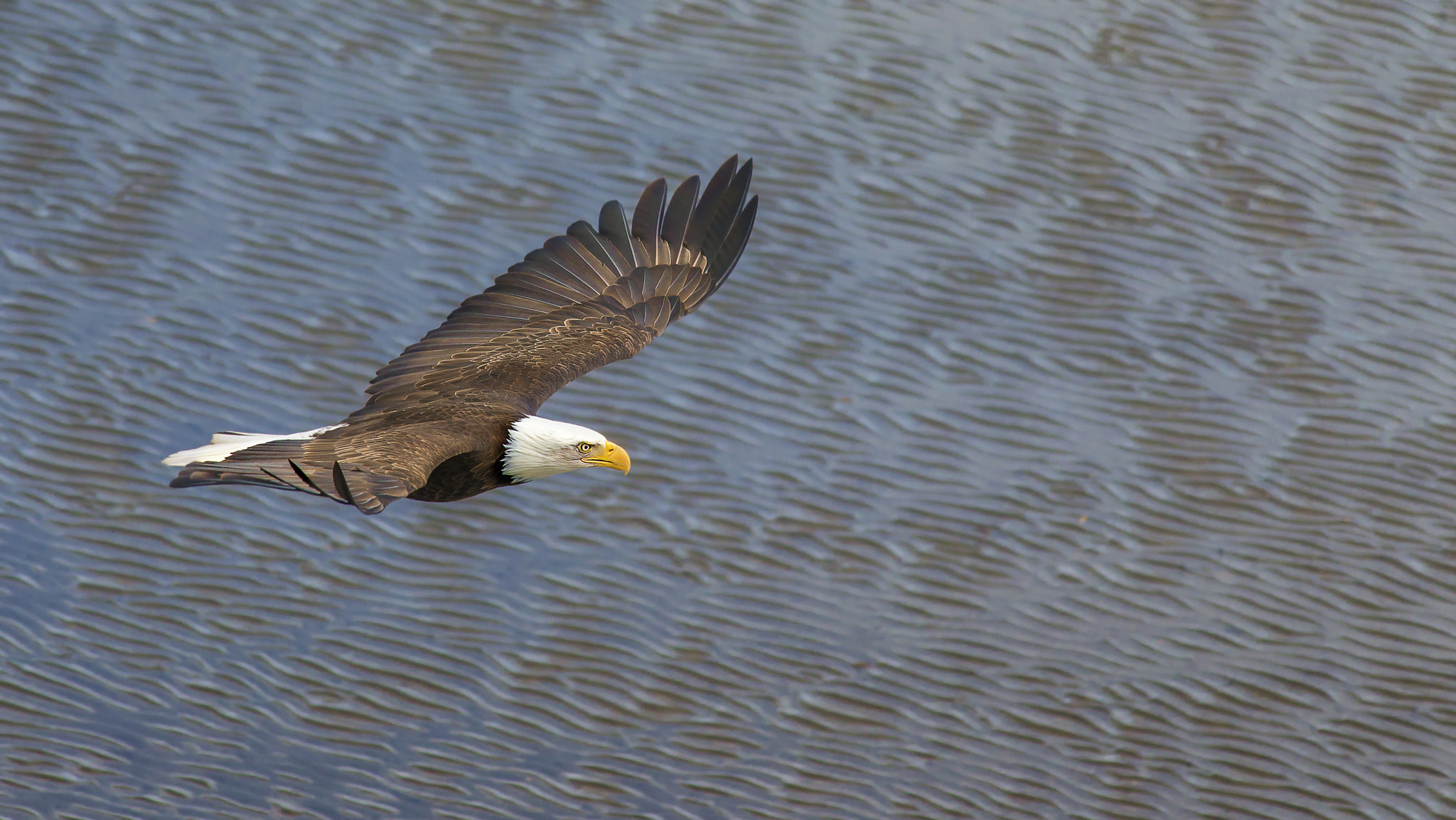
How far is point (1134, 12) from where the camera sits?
1421 cm

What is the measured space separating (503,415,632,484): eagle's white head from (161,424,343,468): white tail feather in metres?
0.70

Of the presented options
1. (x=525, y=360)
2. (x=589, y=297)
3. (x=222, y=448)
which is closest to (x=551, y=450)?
(x=525, y=360)

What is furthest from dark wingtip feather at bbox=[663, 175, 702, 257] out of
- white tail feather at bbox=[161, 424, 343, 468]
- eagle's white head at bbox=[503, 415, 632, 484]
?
white tail feather at bbox=[161, 424, 343, 468]

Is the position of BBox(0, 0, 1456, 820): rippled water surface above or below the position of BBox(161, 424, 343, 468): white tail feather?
below

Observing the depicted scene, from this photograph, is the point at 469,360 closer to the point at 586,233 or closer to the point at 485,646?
the point at 586,233

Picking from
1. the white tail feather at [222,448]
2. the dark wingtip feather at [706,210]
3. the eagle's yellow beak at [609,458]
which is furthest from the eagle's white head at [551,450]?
the dark wingtip feather at [706,210]

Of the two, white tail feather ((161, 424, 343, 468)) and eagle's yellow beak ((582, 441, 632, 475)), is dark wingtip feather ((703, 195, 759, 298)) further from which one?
white tail feather ((161, 424, 343, 468))

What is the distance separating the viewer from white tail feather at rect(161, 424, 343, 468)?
6.16 m

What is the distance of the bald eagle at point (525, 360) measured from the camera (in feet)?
20.9

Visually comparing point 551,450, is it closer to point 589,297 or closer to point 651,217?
point 589,297

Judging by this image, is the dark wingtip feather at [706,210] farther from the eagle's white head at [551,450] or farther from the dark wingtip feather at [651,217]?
the eagle's white head at [551,450]

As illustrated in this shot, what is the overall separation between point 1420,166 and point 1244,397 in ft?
10.0

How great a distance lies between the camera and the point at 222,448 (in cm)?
635

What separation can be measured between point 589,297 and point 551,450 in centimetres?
121
